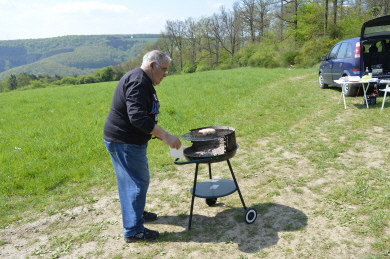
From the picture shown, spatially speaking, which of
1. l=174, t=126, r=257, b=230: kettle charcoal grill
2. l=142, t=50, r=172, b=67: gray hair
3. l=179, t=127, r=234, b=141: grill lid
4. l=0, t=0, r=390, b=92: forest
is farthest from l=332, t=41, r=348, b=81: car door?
l=0, t=0, r=390, b=92: forest

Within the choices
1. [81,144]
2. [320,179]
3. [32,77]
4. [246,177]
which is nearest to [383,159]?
[320,179]

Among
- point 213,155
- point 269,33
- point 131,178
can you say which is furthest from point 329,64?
point 269,33

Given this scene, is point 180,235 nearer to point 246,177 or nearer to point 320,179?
point 246,177

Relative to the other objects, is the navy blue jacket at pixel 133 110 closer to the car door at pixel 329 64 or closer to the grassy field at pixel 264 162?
the grassy field at pixel 264 162

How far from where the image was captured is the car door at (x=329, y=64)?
10.6 m

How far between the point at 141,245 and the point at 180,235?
440 millimetres

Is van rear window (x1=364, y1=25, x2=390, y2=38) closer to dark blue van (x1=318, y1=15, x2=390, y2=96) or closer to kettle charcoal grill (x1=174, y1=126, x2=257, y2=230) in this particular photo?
dark blue van (x1=318, y1=15, x2=390, y2=96)

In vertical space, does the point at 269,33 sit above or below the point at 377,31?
above

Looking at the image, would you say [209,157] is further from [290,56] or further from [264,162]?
[290,56]

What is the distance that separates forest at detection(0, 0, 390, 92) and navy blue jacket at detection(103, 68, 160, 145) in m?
26.0

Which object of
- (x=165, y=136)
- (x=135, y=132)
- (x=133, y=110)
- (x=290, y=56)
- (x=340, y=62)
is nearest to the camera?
(x=133, y=110)

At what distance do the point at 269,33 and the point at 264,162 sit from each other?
45253 mm

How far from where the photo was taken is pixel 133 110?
8.80 ft

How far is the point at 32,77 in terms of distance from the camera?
95.1 meters
